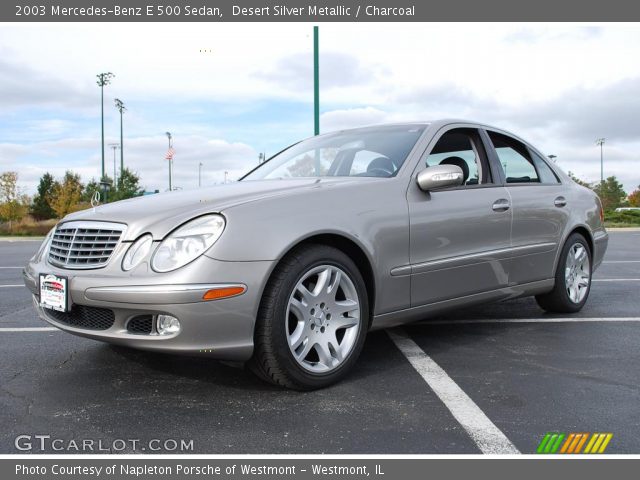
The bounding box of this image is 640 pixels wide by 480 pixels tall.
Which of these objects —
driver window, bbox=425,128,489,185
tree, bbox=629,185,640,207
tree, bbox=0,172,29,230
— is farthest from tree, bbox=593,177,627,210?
driver window, bbox=425,128,489,185

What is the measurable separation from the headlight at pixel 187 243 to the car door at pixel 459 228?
1297 mm

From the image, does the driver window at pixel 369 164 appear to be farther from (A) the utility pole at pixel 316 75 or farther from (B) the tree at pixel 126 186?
(B) the tree at pixel 126 186

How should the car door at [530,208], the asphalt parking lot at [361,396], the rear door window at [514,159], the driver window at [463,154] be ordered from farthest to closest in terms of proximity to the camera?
1. the rear door window at [514,159]
2. the car door at [530,208]
3. the driver window at [463,154]
4. the asphalt parking lot at [361,396]

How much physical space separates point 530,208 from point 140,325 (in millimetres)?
3095

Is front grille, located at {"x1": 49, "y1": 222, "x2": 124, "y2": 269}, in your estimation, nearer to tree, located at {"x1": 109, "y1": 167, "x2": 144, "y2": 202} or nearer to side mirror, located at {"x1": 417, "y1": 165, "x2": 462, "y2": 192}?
side mirror, located at {"x1": 417, "y1": 165, "x2": 462, "y2": 192}

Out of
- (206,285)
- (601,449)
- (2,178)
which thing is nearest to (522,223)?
(601,449)

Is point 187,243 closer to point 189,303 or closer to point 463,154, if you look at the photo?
point 189,303

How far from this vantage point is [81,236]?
332 centimetres

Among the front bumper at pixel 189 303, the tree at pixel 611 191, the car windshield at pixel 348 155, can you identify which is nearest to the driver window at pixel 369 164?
the car windshield at pixel 348 155

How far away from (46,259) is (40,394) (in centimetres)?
79

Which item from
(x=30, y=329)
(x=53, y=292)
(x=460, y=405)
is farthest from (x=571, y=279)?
(x=30, y=329)

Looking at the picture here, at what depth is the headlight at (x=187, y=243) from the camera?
295cm

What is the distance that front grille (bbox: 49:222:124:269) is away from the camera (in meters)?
3.15

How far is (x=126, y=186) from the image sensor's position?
50.3 m
